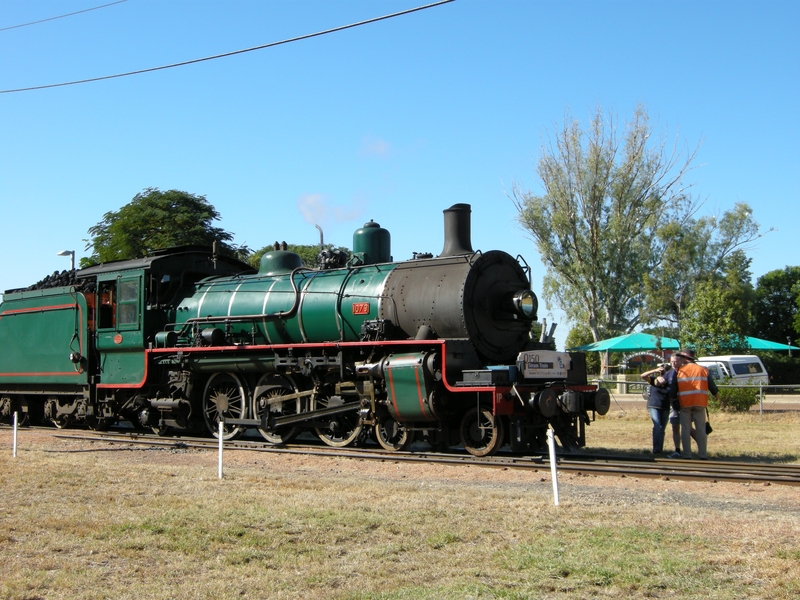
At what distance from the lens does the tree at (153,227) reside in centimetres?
3772

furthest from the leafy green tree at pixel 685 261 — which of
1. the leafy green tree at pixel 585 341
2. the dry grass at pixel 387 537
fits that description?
the dry grass at pixel 387 537

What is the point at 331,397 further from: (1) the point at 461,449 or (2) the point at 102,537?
(2) the point at 102,537

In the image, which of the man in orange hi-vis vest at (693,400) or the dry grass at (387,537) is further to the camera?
the man in orange hi-vis vest at (693,400)

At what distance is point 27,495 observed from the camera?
922 cm

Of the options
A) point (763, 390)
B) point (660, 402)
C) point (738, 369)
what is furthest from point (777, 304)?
point (660, 402)

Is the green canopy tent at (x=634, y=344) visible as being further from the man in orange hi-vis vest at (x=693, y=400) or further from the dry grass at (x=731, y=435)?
the man in orange hi-vis vest at (x=693, y=400)

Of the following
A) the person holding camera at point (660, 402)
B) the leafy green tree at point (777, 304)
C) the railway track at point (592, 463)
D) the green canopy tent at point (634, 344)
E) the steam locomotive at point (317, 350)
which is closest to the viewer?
the railway track at point (592, 463)

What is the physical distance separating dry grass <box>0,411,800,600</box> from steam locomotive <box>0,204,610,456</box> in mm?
1978

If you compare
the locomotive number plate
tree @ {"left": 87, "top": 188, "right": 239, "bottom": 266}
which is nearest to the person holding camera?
the locomotive number plate

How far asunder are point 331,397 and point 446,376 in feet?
9.34

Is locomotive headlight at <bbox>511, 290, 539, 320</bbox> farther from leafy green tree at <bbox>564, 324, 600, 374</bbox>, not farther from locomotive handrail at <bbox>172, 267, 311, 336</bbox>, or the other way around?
leafy green tree at <bbox>564, 324, 600, 374</bbox>

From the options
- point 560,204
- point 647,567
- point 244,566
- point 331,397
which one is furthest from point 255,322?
point 560,204

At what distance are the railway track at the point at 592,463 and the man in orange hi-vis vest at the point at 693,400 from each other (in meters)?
0.97

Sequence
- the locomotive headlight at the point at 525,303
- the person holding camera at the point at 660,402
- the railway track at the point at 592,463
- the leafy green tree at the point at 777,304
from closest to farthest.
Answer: the railway track at the point at 592,463, the locomotive headlight at the point at 525,303, the person holding camera at the point at 660,402, the leafy green tree at the point at 777,304
